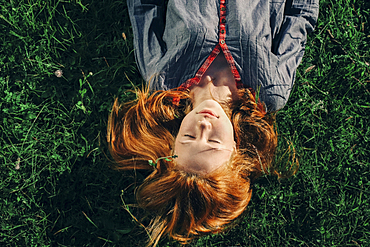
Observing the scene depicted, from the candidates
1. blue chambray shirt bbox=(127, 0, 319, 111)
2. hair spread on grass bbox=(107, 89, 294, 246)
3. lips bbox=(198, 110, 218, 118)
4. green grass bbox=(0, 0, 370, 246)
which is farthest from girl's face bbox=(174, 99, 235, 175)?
green grass bbox=(0, 0, 370, 246)

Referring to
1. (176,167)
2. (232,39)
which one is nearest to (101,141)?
(176,167)

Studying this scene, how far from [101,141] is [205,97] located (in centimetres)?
123

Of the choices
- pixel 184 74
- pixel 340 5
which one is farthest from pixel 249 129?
pixel 340 5

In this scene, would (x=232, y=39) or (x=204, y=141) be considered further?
(x=232, y=39)

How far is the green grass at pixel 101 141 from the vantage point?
3262 mm

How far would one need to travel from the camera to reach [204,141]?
8.24ft

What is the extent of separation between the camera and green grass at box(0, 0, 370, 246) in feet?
10.7

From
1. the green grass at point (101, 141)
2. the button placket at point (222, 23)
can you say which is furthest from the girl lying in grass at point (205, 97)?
the green grass at point (101, 141)

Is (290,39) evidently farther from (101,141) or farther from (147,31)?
(101,141)

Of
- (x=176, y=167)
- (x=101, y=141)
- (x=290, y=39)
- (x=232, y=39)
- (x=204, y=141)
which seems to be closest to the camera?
(x=204, y=141)

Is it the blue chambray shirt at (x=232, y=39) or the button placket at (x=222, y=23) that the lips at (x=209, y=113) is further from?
the button placket at (x=222, y=23)

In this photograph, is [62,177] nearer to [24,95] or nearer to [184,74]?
[24,95]

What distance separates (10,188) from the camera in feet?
10.7

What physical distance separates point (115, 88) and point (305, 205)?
237 centimetres
